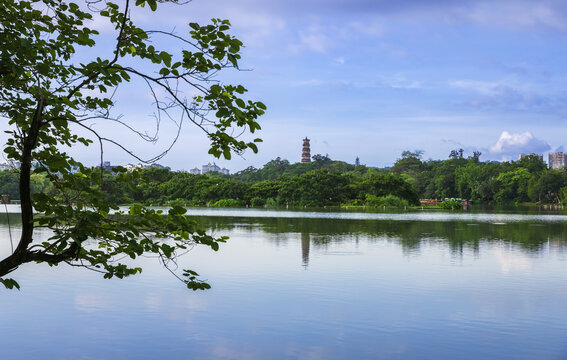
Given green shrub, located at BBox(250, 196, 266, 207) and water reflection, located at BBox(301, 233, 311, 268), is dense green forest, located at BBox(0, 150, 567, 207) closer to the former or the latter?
green shrub, located at BBox(250, 196, 266, 207)

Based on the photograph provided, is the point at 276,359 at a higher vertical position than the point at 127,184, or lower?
lower

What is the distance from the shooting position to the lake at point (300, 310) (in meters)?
6.76

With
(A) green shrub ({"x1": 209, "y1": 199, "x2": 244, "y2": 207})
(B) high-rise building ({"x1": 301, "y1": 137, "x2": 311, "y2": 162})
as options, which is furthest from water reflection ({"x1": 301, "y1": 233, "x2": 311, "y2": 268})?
(B) high-rise building ({"x1": 301, "y1": 137, "x2": 311, "y2": 162})

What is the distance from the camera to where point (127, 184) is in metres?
3.62

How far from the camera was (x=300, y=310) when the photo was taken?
854 cm

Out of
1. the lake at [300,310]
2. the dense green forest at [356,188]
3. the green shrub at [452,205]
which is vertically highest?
the dense green forest at [356,188]

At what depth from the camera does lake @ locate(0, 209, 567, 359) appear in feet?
22.2

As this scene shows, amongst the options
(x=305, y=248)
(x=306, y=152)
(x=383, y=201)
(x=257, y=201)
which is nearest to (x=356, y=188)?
(x=383, y=201)

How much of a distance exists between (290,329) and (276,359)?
116 centimetres

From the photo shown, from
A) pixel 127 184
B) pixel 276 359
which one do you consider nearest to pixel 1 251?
pixel 276 359

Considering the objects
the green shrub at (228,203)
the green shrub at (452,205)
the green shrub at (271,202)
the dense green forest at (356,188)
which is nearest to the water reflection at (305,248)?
the dense green forest at (356,188)

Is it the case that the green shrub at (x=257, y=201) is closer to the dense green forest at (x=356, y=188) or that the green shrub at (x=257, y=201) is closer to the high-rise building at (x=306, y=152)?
the dense green forest at (x=356, y=188)

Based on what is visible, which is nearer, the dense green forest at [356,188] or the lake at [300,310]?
the lake at [300,310]

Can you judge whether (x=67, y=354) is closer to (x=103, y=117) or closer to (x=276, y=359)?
(x=276, y=359)
